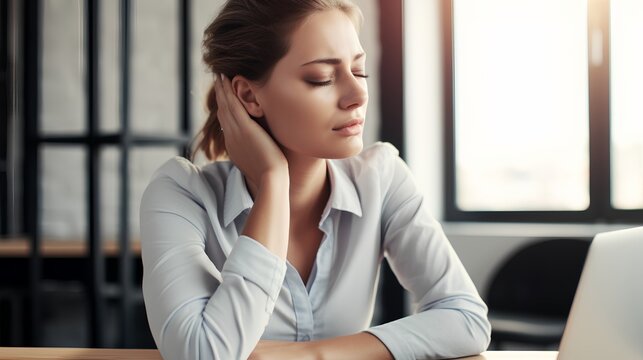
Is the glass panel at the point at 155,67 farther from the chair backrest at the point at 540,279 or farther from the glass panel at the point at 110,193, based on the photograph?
the chair backrest at the point at 540,279

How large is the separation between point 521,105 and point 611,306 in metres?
2.71

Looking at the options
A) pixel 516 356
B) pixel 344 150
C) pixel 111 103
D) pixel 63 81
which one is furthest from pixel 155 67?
pixel 516 356

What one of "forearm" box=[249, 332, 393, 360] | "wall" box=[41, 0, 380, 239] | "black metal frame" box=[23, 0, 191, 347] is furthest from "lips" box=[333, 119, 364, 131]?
"wall" box=[41, 0, 380, 239]

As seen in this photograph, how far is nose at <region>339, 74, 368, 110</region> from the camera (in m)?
1.13

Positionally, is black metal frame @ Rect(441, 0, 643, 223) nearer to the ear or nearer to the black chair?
the black chair

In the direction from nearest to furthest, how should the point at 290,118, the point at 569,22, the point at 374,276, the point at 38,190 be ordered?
1. the point at 290,118
2. the point at 374,276
3. the point at 38,190
4. the point at 569,22

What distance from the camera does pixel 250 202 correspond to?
1218mm

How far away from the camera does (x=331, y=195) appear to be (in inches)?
49.9

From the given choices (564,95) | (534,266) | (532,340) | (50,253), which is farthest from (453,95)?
(50,253)

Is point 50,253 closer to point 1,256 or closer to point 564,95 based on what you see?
point 1,256

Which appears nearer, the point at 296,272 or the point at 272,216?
the point at 272,216

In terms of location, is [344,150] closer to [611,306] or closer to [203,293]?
[203,293]

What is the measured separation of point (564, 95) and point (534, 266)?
835 mm

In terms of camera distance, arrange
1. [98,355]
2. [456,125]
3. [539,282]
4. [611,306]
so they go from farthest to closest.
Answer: [456,125]
[539,282]
[98,355]
[611,306]
